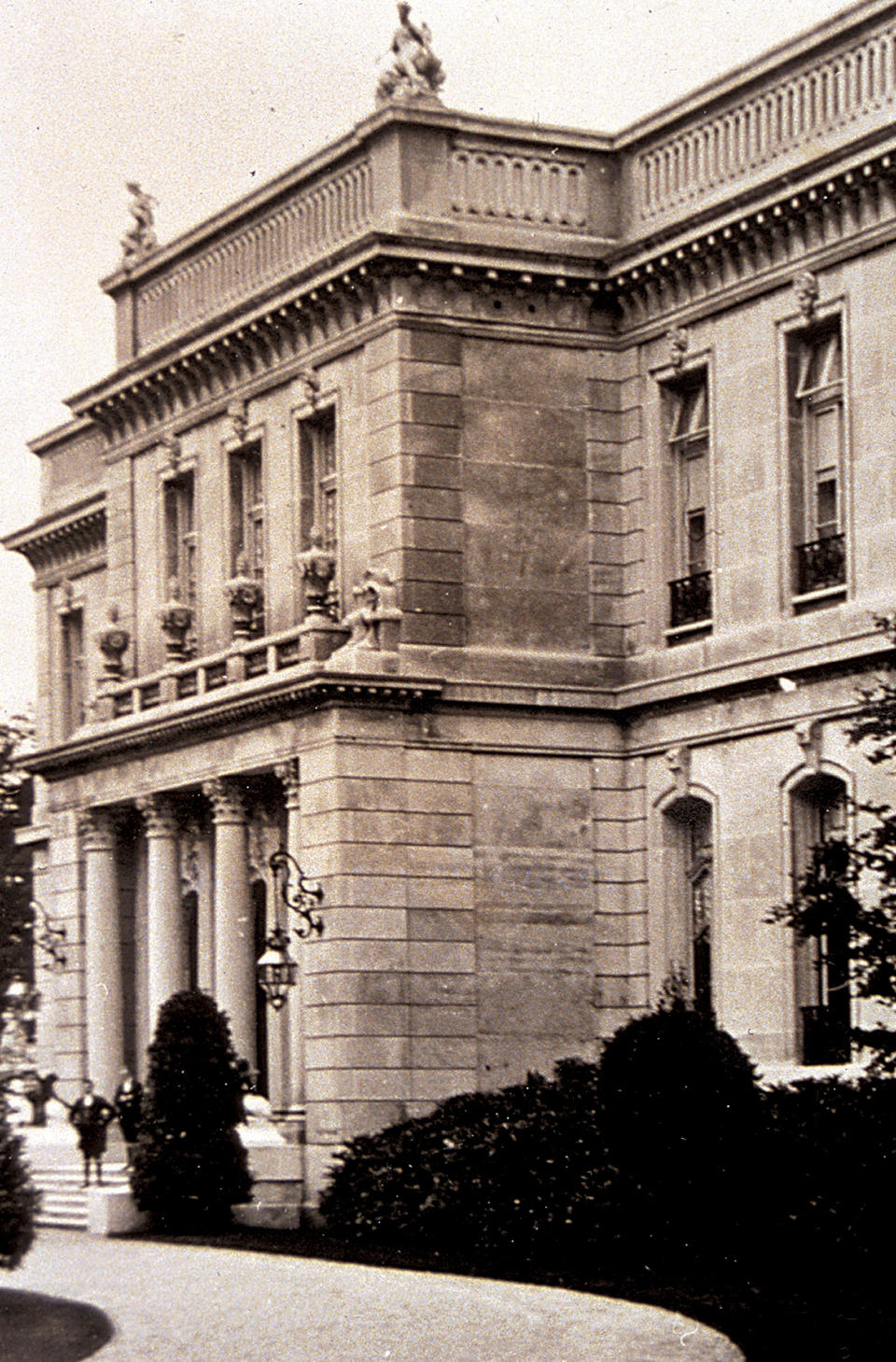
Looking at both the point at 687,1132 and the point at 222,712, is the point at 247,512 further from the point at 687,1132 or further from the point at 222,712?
the point at 687,1132

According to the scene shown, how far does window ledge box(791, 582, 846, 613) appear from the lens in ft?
123

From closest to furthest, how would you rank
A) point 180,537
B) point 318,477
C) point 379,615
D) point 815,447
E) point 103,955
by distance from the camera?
point 815,447 < point 379,615 < point 318,477 < point 103,955 < point 180,537

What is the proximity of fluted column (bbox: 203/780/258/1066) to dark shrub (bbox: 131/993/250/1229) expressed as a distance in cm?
404

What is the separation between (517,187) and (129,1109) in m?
13.8

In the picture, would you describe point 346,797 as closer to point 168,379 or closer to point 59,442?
point 168,379

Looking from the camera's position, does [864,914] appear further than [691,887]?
No

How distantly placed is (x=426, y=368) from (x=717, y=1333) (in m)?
19.2

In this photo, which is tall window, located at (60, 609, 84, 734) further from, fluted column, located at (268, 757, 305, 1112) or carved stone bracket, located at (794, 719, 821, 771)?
carved stone bracket, located at (794, 719, 821, 771)

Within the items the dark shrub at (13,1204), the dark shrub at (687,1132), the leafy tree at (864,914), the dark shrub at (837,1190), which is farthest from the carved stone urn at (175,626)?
the leafy tree at (864,914)

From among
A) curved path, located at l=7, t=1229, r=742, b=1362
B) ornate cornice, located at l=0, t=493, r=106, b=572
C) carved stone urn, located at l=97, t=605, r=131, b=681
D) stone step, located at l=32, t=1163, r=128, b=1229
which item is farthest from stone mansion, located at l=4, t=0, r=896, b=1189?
ornate cornice, located at l=0, t=493, r=106, b=572

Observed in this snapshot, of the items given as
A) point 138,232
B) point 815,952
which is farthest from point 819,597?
point 138,232

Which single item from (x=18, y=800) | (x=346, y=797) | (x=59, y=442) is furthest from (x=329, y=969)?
(x=18, y=800)

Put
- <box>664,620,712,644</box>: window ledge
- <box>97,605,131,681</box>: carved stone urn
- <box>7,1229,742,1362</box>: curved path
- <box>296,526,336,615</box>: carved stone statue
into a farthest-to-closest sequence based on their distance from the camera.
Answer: <box>97,605,131,681</box>: carved stone urn
<box>296,526,336,615</box>: carved stone statue
<box>664,620,712,644</box>: window ledge
<box>7,1229,742,1362</box>: curved path

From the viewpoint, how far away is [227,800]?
43.6 m
